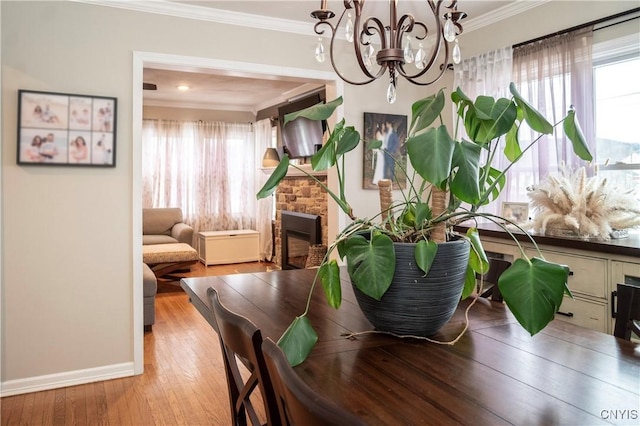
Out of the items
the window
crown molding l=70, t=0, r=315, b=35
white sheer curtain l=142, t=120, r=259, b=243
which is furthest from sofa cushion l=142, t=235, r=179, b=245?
the window

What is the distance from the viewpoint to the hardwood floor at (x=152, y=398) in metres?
2.50

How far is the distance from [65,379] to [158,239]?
371 centimetres

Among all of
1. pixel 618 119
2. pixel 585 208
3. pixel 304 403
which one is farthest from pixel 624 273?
pixel 304 403

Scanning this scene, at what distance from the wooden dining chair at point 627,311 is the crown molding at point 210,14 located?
2.93m

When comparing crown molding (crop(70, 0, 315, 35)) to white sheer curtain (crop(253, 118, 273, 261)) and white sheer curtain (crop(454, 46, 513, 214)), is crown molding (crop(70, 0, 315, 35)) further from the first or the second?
white sheer curtain (crop(253, 118, 273, 261))

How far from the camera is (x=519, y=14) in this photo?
10.7 feet

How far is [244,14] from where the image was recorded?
336cm

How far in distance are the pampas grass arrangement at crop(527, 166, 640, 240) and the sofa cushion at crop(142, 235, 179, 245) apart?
517cm

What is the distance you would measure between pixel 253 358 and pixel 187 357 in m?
2.65

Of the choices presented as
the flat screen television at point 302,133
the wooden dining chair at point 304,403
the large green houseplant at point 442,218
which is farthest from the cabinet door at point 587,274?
the flat screen television at point 302,133

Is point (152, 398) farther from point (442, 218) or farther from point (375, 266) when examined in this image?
point (442, 218)

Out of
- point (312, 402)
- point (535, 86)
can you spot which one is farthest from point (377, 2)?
point (312, 402)

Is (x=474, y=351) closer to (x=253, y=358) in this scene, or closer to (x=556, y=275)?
(x=556, y=275)

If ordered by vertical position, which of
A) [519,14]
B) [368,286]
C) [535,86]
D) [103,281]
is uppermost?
[519,14]
